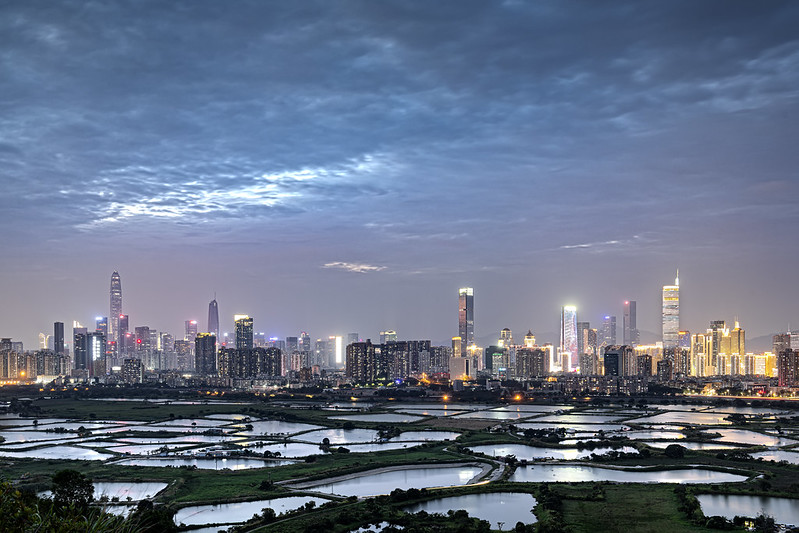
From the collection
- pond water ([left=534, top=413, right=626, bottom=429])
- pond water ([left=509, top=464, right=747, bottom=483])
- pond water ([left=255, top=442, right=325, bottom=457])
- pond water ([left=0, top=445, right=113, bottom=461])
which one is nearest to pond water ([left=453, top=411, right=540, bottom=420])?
pond water ([left=534, top=413, right=626, bottom=429])

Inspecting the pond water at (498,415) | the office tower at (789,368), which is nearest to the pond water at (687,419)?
the pond water at (498,415)

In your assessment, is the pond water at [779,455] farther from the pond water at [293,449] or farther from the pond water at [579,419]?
the pond water at [293,449]

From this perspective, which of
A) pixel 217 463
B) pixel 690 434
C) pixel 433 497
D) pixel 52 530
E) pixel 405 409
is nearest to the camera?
pixel 52 530

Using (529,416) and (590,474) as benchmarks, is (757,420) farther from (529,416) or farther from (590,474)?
(590,474)

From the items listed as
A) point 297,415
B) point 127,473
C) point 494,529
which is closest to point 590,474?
point 494,529

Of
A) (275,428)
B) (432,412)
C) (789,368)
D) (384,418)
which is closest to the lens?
(275,428)

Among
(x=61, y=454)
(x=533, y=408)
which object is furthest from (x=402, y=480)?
(x=533, y=408)

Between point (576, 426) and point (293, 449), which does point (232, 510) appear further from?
point (576, 426)
